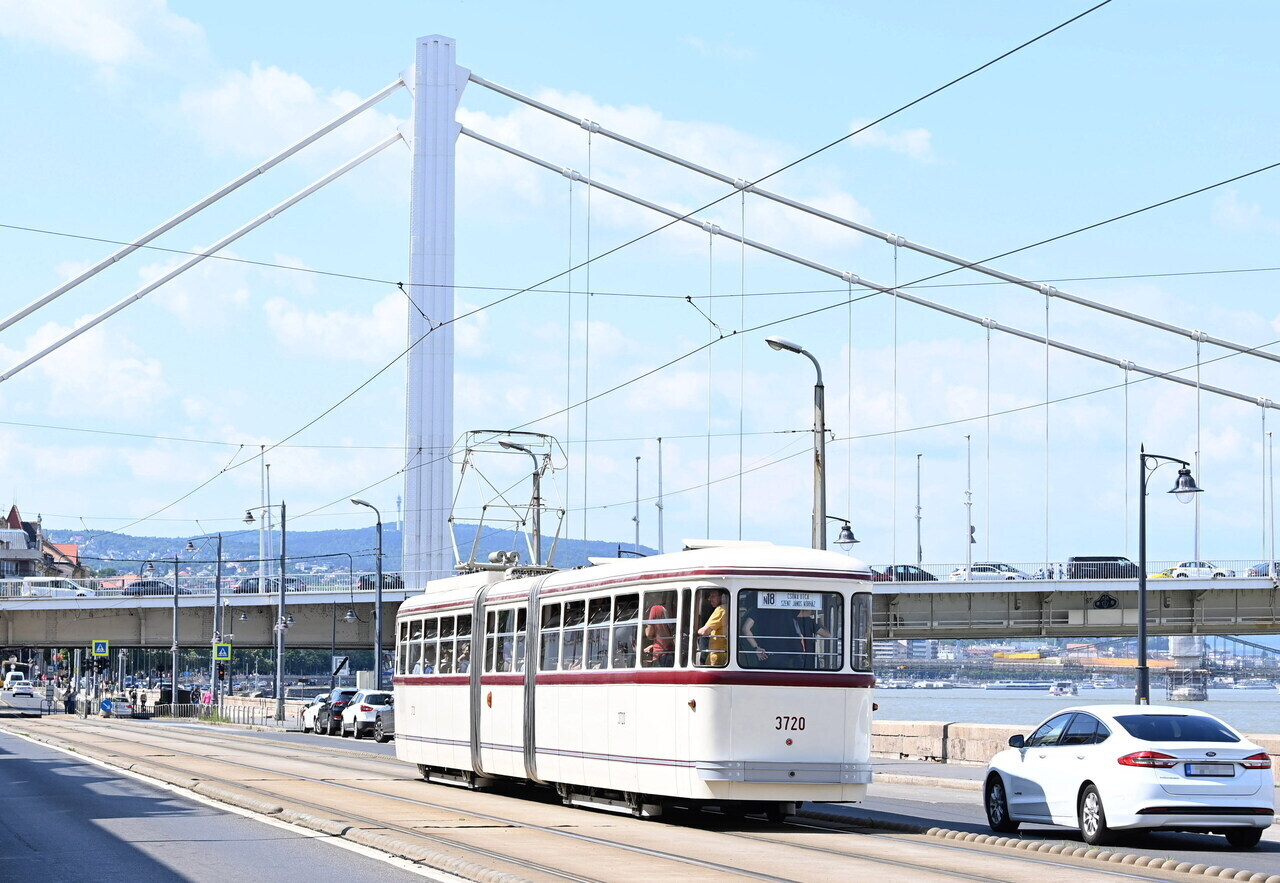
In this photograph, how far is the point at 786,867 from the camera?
14219mm

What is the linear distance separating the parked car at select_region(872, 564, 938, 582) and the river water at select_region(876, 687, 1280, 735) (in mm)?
5682

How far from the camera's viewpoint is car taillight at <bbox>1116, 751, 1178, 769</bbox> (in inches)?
654

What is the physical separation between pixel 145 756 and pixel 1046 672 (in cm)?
15746

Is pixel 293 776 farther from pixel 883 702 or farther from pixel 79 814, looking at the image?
pixel 883 702

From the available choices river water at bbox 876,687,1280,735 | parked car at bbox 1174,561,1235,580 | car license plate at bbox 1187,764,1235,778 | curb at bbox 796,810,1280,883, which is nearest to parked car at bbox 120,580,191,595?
river water at bbox 876,687,1280,735

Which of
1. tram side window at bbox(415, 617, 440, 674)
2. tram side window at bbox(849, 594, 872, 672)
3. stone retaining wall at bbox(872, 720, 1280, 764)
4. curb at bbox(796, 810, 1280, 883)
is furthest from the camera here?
stone retaining wall at bbox(872, 720, 1280, 764)

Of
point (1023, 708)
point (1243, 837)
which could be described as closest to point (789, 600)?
point (1243, 837)

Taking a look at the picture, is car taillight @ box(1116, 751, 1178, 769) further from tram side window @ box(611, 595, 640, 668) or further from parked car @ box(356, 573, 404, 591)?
parked car @ box(356, 573, 404, 591)

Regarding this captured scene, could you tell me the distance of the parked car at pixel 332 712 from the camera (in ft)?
186

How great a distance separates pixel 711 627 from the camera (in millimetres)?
18578

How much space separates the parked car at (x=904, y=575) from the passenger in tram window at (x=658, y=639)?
57263mm

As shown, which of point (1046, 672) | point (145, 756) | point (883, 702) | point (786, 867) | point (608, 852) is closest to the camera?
point (786, 867)

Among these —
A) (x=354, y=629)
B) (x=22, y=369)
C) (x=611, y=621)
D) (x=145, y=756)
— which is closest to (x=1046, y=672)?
(x=354, y=629)

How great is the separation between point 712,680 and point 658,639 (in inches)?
43.4
